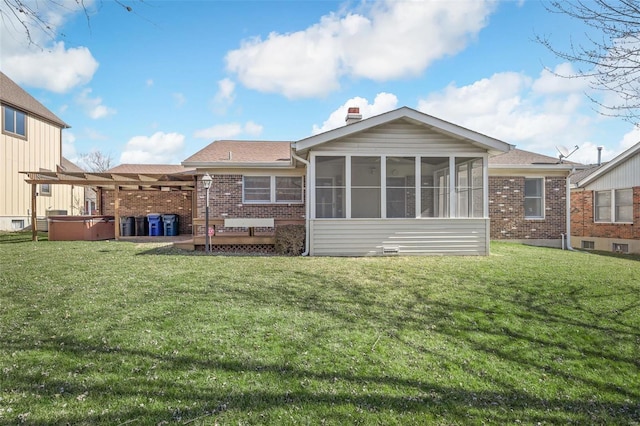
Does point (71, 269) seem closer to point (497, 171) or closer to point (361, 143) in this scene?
point (361, 143)

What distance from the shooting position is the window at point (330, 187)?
9898 mm

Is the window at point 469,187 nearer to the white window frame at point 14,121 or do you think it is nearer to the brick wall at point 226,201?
the brick wall at point 226,201

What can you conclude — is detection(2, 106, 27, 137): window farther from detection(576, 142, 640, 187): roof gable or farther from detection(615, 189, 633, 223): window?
detection(615, 189, 633, 223): window

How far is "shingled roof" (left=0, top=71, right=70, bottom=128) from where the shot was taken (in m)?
16.8

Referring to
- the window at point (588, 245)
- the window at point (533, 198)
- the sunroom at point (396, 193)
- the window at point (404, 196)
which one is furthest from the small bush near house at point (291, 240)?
the window at point (588, 245)

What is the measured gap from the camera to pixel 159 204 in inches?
674

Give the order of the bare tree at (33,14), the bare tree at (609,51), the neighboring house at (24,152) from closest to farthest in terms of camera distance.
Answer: the bare tree at (33,14) → the bare tree at (609,51) → the neighboring house at (24,152)

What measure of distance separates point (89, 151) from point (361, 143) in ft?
152

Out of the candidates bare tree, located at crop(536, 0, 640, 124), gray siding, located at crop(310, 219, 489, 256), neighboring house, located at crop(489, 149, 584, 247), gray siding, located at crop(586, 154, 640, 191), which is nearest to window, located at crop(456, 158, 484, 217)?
gray siding, located at crop(310, 219, 489, 256)

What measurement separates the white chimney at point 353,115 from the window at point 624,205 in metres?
10.4

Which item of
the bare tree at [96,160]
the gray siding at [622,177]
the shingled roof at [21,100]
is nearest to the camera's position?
the gray siding at [622,177]

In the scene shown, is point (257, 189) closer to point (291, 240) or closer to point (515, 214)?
point (291, 240)

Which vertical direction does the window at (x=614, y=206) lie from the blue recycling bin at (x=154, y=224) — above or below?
above

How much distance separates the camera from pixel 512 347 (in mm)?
4004
